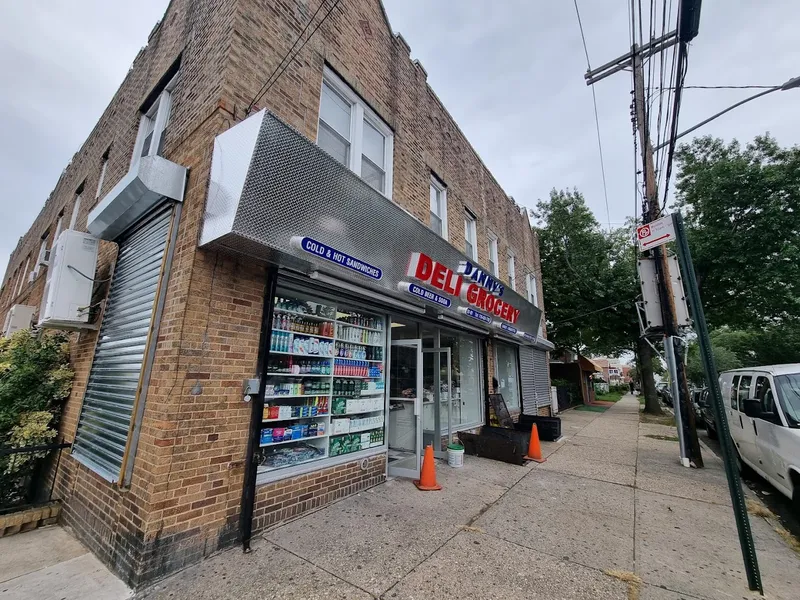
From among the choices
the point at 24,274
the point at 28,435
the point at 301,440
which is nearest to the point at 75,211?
the point at 28,435

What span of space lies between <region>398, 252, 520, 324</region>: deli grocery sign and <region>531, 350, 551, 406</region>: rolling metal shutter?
501cm

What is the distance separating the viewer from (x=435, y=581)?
3.02 m

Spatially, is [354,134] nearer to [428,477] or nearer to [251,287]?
[251,287]

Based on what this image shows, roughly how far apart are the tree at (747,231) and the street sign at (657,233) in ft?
32.0

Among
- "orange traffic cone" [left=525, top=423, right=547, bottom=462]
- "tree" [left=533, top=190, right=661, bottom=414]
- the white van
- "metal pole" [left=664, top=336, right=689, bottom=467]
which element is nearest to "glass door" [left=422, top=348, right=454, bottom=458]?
"orange traffic cone" [left=525, top=423, right=547, bottom=462]

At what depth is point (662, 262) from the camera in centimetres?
775

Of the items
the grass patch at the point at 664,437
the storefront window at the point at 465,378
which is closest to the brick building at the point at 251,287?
the storefront window at the point at 465,378

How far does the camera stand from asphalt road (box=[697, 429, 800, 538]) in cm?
462

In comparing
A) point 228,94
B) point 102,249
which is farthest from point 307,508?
point 102,249

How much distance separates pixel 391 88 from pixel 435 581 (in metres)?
7.71

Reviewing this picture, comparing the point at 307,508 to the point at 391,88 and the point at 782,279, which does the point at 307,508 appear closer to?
the point at 391,88

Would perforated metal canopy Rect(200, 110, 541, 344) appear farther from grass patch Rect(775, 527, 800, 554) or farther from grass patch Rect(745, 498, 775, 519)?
grass patch Rect(745, 498, 775, 519)

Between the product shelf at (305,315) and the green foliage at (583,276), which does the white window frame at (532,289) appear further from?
the product shelf at (305,315)

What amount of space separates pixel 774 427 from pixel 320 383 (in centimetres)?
641
